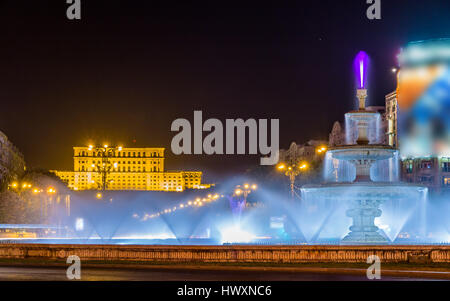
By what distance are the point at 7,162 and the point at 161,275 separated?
130287mm

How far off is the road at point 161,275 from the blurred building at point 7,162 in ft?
333

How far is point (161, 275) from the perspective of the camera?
Result: 2331 centimetres

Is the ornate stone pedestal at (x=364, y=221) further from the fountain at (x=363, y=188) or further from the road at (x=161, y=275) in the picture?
the road at (x=161, y=275)

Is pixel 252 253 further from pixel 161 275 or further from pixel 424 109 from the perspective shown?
pixel 424 109

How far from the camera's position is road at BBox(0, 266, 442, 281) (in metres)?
22.0

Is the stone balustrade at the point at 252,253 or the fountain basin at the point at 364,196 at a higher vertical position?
the fountain basin at the point at 364,196

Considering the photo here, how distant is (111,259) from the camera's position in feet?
91.1

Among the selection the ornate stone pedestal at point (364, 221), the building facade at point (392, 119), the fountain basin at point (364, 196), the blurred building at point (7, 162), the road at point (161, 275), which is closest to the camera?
the road at point (161, 275)

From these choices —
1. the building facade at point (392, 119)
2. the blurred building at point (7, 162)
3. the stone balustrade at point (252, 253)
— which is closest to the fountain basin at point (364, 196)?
the stone balustrade at point (252, 253)

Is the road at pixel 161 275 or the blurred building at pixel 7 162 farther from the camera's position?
the blurred building at pixel 7 162

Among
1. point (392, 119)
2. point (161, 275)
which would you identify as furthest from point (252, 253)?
point (392, 119)

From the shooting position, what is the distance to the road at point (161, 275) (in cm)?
2197
